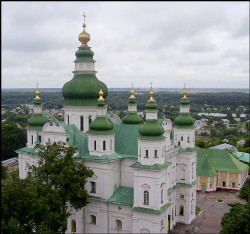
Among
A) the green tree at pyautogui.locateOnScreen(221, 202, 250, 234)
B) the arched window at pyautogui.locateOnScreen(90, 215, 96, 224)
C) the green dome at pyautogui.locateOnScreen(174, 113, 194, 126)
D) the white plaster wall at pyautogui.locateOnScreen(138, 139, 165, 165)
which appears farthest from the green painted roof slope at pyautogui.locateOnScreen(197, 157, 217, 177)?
the white plaster wall at pyautogui.locateOnScreen(138, 139, 165, 165)

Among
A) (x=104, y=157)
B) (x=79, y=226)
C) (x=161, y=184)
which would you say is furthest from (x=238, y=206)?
(x=79, y=226)

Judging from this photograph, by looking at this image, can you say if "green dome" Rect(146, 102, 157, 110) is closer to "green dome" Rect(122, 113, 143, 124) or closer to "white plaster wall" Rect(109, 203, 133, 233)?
"green dome" Rect(122, 113, 143, 124)

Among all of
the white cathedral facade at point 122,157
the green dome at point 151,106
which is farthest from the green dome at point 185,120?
the green dome at point 151,106

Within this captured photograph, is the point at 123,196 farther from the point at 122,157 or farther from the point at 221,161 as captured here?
the point at 221,161

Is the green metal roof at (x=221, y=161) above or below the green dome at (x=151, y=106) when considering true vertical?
below

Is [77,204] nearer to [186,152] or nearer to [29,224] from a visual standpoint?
[29,224]

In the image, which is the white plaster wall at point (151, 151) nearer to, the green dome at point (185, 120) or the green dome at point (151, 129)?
the green dome at point (151, 129)

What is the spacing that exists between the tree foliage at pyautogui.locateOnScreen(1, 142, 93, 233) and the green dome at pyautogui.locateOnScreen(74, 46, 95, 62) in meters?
9.45

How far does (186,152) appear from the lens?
2684 centimetres

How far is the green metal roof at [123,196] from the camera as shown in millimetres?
22562

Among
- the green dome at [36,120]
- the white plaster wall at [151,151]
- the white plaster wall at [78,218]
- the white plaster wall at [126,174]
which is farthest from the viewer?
the green dome at [36,120]

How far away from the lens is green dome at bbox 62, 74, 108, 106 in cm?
2568

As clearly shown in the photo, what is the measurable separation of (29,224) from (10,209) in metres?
1.51

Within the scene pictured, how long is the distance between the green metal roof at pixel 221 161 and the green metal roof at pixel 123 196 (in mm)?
18783
